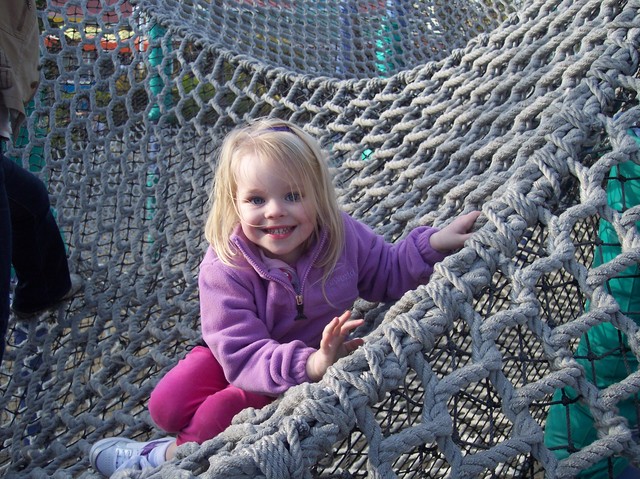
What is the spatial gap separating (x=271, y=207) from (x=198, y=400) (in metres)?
0.30

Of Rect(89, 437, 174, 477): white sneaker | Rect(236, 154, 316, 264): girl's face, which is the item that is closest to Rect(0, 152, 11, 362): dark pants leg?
Rect(89, 437, 174, 477): white sneaker

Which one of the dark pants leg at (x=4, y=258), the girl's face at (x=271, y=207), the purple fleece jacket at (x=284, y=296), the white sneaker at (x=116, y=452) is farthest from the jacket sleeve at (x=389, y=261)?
the dark pants leg at (x=4, y=258)

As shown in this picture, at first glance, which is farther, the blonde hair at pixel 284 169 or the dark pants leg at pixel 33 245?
the dark pants leg at pixel 33 245

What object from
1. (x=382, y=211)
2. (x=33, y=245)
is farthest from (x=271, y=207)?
(x=33, y=245)

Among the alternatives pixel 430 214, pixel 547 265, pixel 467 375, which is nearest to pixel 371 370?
pixel 467 375

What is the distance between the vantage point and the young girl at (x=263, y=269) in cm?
90

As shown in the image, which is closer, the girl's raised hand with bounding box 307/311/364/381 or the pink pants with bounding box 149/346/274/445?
the girl's raised hand with bounding box 307/311/364/381

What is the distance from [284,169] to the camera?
91cm

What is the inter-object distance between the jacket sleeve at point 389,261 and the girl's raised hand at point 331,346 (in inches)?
8.8

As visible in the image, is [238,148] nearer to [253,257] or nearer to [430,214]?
[253,257]

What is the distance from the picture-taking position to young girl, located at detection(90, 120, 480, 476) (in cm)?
90

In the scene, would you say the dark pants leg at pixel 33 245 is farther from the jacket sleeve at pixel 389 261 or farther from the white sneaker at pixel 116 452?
the jacket sleeve at pixel 389 261

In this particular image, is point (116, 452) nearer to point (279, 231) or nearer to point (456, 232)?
point (279, 231)

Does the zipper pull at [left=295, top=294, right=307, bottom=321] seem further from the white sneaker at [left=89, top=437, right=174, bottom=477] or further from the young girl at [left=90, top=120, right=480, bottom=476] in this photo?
the white sneaker at [left=89, top=437, right=174, bottom=477]
